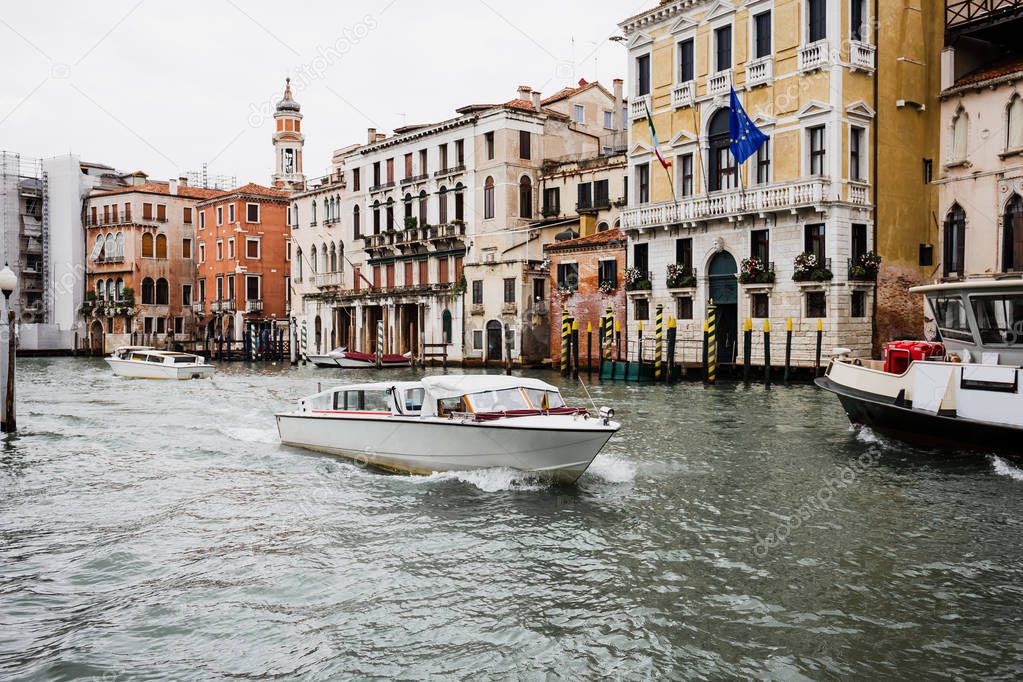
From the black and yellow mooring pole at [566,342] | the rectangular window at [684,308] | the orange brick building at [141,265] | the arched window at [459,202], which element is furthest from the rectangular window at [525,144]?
the orange brick building at [141,265]

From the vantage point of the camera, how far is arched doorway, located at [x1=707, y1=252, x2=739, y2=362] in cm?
3098

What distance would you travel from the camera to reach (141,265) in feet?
212

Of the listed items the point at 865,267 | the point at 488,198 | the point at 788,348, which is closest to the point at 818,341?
the point at 788,348

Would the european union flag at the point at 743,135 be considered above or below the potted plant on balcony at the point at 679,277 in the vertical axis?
above

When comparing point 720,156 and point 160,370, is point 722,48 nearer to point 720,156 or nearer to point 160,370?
point 720,156

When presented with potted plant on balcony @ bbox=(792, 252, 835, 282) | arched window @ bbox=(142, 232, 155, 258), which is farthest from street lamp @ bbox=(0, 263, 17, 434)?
arched window @ bbox=(142, 232, 155, 258)

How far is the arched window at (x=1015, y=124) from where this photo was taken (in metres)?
25.8

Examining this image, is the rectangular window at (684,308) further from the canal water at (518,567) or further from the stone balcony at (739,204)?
the canal water at (518,567)

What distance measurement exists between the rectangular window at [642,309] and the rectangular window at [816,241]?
7.07 meters

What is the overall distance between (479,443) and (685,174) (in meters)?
Answer: 23.1

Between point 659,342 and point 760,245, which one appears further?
point 659,342

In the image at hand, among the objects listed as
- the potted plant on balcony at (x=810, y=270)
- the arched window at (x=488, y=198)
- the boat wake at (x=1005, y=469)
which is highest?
the arched window at (x=488, y=198)

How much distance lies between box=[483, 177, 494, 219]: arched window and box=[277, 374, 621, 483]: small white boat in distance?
30.7 metres

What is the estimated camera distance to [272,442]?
1631 cm
